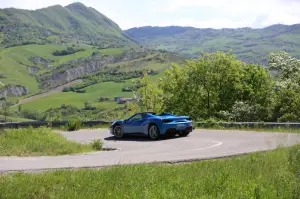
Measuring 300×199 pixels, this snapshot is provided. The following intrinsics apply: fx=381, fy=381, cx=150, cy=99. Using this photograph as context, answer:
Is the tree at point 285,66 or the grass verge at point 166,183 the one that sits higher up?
the tree at point 285,66

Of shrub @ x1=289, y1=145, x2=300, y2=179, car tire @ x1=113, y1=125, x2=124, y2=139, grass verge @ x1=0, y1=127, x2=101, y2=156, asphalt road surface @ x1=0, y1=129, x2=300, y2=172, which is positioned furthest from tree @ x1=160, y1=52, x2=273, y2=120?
shrub @ x1=289, y1=145, x2=300, y2=179

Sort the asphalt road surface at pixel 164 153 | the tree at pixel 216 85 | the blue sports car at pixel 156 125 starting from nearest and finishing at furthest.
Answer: the asphalt road surface at pixel 164 153 < the blue sports car at pixel 156 125 < the tree at pixel 216 85

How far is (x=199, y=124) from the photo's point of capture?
23.1 metres

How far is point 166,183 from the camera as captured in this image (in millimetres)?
7312

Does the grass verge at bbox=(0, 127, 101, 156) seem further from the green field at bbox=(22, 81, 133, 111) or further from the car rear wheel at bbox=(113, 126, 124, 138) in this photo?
the green field at bbox=(22, 81, 133, 111)

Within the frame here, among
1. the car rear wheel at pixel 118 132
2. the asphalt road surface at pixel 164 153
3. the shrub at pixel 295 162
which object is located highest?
the shrub at pixel 295 162

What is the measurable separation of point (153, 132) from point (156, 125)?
40cm

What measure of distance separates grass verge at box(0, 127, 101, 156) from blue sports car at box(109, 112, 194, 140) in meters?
3.44

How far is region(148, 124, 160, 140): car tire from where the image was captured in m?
17.8

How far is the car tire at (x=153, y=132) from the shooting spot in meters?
17.8

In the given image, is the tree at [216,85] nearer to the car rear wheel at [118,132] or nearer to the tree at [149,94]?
the tree at [149,94]

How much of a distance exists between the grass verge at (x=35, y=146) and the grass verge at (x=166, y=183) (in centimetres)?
514

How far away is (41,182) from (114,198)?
182 centimetres

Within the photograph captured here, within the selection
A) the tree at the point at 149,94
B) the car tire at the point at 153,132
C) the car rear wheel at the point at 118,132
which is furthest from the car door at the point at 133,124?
the tree at the point at 149,94
